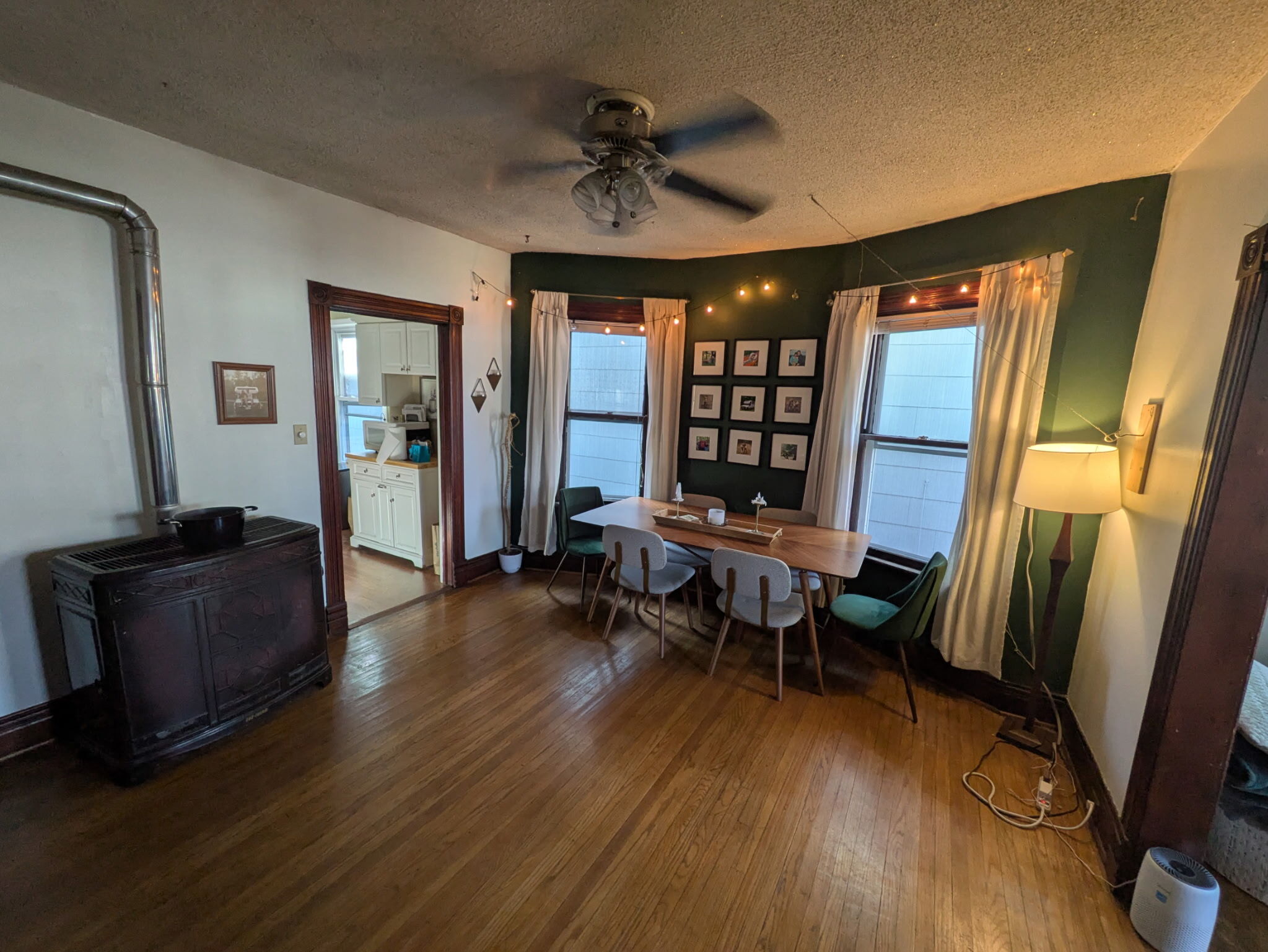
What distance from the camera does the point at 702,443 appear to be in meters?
3.99

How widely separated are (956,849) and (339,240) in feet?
13.7

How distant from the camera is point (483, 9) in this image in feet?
4.43

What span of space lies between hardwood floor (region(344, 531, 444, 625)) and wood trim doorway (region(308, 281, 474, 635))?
18cm

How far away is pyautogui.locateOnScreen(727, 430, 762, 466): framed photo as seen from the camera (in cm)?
377

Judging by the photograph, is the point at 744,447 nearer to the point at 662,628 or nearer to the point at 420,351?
the point at 662,628

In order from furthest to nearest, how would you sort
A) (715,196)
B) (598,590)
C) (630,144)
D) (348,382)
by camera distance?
(348,382), (598,590), (715,196), (630,144)

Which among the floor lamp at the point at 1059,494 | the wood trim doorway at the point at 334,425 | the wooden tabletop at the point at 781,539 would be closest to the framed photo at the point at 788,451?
the wooden tabletop at the point at 781,539

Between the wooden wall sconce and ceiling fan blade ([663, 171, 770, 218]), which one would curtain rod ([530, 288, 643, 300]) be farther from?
the wooden wall sconce

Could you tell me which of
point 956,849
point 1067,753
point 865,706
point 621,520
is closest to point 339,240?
point 621,520

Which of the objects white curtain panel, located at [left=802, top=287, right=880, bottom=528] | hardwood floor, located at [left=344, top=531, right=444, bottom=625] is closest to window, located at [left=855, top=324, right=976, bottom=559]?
white curtain panel, located at [left=802, top=287, right=880, bottom=528]

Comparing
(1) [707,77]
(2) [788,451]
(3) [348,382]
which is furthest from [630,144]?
(3) [348,382]

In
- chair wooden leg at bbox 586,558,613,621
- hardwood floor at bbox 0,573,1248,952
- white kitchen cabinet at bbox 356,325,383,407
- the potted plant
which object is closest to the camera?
hardwood floor at bbox 0,573,1248,952

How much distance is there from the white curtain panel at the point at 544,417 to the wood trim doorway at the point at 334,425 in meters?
0.56

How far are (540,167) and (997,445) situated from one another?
2677 mm
